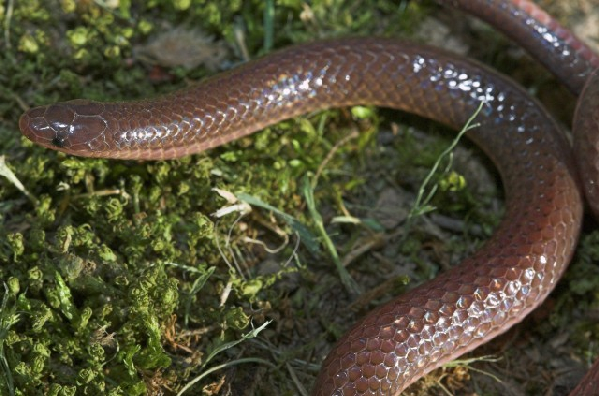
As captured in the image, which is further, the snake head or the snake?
the snake head

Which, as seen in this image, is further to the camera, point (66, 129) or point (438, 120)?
point (438, 120)

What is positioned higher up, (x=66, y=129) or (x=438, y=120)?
(x=438, y=120)

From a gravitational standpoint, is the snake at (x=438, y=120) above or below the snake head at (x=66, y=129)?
above

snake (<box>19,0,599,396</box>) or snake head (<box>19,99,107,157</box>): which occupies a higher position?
snake (<box>19,0,599,396</box>)

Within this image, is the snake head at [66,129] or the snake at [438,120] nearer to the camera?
the snake at [438,120]

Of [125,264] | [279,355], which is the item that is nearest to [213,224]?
[125,264]
